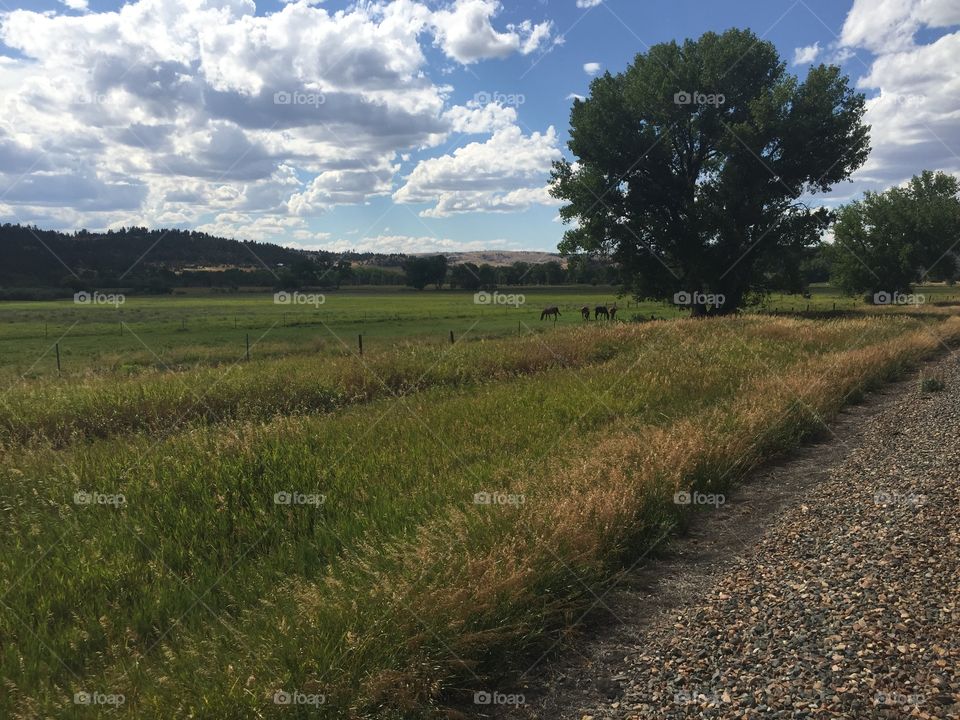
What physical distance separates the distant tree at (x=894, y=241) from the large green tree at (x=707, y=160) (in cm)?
3802

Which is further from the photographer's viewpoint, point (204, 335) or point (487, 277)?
point (487, 277)

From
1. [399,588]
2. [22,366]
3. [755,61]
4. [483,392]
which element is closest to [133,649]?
[399,588]

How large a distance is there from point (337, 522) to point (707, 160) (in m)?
40.3

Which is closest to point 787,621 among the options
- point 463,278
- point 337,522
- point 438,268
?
point 337,522

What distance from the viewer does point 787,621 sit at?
13.4 feet

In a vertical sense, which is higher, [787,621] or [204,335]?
[204,335]

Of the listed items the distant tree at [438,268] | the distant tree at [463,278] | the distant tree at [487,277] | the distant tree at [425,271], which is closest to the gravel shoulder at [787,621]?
the distant tree at [487,277]

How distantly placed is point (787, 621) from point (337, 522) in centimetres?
417

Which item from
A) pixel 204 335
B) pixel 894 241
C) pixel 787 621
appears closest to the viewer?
pixel 787 621

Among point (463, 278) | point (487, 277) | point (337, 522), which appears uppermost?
point (487, 277)

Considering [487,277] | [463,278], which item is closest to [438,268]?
[463,278]

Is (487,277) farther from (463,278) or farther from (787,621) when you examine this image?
(787,621)

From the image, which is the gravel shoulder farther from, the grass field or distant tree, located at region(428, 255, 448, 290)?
distant tree, located at region(428, 255, 448, 290)

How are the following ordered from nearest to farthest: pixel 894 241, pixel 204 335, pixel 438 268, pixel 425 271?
pixel 204 335, pixel 894 241, pixel 438 268, pixel 425 271
